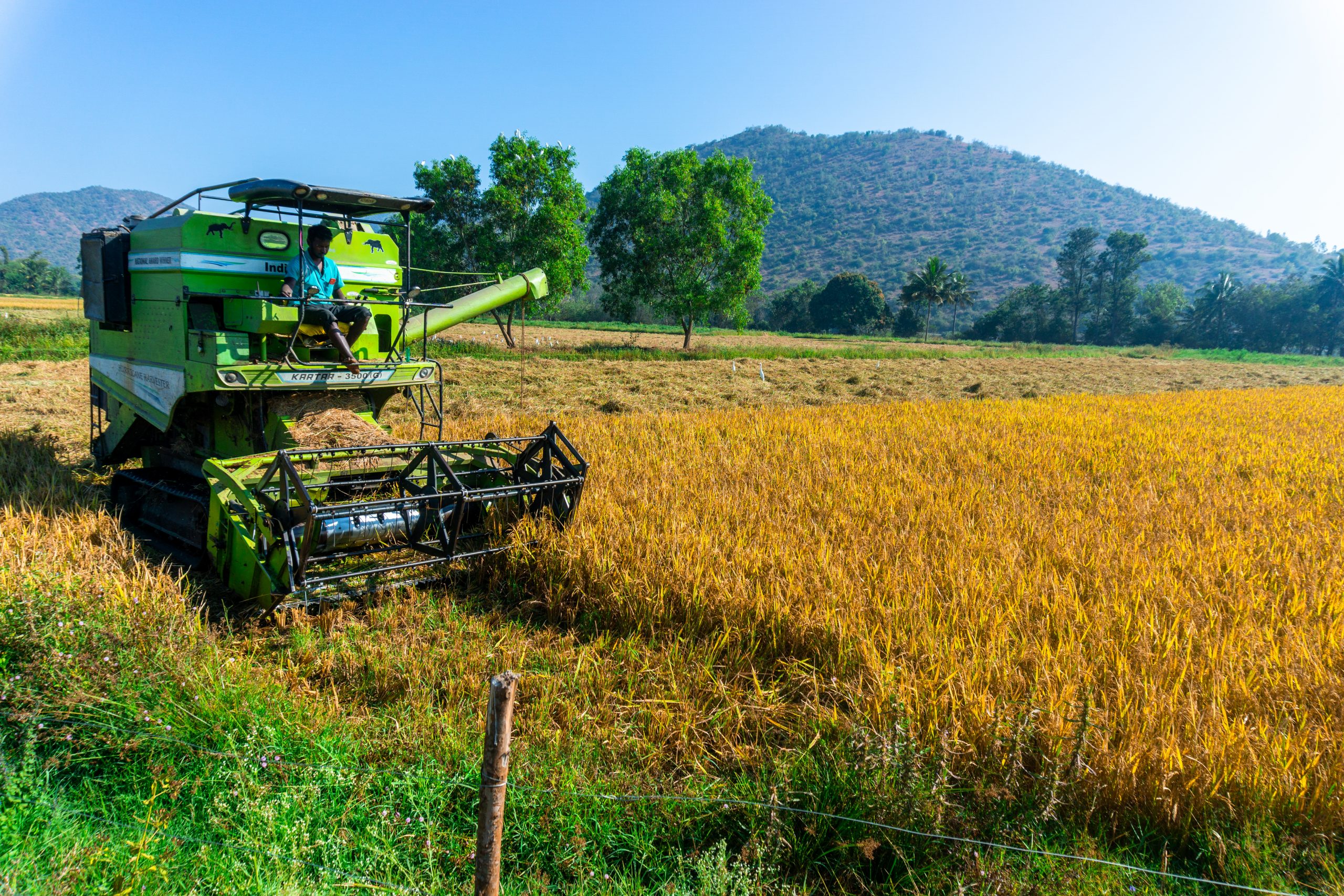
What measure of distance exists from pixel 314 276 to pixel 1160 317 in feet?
258

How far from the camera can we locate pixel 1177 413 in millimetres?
13367

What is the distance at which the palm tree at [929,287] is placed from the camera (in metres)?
65.1

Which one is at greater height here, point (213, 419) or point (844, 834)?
point (213, 419)

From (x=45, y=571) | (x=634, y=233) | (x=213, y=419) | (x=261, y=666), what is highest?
(x=634, y=233)

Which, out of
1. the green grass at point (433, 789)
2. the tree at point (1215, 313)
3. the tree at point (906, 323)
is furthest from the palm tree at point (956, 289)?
the green grass at point (433, 789)

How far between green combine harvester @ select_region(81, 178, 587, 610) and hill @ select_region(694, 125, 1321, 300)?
4416 inches

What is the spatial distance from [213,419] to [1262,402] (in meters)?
20.5

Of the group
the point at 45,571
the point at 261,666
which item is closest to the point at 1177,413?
the point at 261,666

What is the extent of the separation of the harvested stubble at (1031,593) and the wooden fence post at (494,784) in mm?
1604

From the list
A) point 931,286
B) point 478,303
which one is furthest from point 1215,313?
point 478,303

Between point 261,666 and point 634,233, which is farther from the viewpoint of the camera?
point 634,233

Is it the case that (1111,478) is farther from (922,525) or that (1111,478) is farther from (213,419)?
(213,419)

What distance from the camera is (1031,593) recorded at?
394 cm

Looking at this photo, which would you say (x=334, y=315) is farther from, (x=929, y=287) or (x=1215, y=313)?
(x=1215, y=313)
